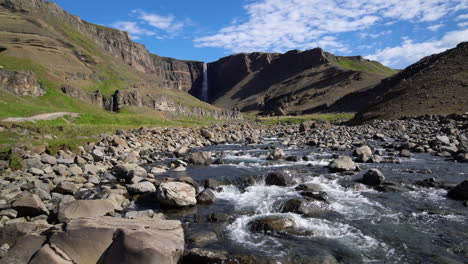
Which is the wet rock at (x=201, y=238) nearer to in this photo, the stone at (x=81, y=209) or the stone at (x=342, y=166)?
the stone at (x=81, y=209)

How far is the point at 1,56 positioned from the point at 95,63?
3692 cm

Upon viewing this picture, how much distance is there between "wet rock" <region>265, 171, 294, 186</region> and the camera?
1587 centimetres

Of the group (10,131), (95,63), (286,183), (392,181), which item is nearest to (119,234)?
(286,183)

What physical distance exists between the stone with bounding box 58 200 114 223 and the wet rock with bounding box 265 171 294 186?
9033 mm

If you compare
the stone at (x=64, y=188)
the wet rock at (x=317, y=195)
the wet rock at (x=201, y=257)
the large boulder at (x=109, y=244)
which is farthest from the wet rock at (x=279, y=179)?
the stone at (x=64, y=188)

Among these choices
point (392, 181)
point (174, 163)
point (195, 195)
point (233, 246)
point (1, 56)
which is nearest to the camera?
point (233, 246)

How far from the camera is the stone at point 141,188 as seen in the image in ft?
48.1

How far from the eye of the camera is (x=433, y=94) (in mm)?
50156

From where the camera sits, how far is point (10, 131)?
23078 mm

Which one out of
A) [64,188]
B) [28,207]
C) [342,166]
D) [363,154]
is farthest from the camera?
[363,154]

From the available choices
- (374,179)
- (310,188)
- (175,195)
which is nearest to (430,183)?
(374,179)

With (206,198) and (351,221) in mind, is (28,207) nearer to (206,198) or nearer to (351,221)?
(206,198)

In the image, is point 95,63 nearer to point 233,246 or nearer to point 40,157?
point 40,157

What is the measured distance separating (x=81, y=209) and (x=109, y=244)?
Result: 155 inches
